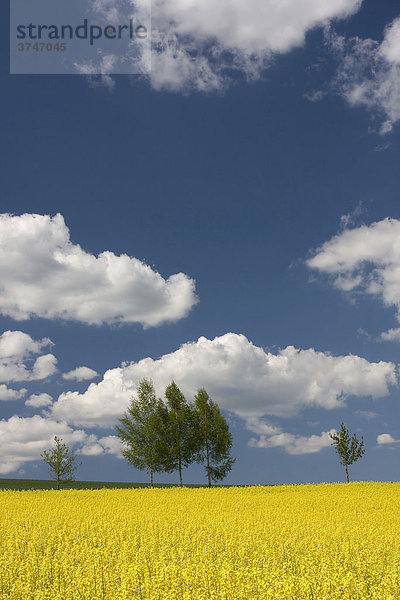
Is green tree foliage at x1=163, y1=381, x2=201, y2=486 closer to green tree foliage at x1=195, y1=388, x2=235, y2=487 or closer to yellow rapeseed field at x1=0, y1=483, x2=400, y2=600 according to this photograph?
green tree foliage at x1=195, y1=388, x2=235, y2=487

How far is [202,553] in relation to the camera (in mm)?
12672

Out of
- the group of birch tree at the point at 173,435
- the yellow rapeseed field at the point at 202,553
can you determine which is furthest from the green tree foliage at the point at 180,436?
the yellow rapeseed field at the point at 202,553

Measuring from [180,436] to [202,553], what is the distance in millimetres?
38588

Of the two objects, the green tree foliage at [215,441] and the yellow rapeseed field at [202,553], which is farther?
the green tree foliage at [215,441]

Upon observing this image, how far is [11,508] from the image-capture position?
26.2 meters

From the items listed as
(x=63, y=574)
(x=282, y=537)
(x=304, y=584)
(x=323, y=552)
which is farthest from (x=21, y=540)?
(x=304, y=584)

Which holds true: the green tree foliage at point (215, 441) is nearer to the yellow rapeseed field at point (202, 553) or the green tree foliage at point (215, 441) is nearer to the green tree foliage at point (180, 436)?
the green tree foliage at point (180, 436)

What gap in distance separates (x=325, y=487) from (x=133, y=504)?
63.9 feet

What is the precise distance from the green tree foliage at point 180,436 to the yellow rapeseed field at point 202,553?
22.8 metres

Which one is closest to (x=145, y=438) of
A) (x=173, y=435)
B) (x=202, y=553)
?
(x=173, y=435)

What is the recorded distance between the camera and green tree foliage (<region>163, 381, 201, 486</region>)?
49906 mm

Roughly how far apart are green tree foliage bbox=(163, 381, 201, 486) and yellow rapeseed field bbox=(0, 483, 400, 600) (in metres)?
22.8

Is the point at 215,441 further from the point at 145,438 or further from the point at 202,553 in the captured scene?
the point at 202,553

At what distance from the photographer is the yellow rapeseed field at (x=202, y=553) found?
29.4 ft
